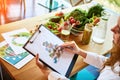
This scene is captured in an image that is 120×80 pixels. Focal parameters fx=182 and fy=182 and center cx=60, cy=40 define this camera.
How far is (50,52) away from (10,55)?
0.28m

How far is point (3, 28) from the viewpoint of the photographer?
149 cm

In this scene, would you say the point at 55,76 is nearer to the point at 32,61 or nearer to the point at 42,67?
the point at 42,67

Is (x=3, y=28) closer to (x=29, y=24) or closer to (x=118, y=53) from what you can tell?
(x=29, y=24)

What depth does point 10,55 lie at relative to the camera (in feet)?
4.07

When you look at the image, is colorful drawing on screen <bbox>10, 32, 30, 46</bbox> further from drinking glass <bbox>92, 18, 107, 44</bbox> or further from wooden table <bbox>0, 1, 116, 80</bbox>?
drinking glass <bbox>92, 18, 107, 44</bbox>

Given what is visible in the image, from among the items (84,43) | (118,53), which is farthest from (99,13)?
(118,53)

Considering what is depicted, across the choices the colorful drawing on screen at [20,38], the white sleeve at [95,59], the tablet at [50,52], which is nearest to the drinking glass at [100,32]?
the white sleeve at [95,59]

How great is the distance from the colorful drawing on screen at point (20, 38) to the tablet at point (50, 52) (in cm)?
16

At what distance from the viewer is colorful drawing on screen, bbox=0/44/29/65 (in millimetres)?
1205

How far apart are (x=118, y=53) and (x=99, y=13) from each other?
0.73 meters

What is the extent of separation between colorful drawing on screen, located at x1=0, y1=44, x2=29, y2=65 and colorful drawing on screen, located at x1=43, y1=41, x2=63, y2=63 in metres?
0.16

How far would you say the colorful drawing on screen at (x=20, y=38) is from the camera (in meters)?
1.35

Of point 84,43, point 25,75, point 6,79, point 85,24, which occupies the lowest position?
point 6,79

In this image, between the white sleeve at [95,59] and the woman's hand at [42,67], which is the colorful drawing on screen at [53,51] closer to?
the woman's hand at [42,67]
